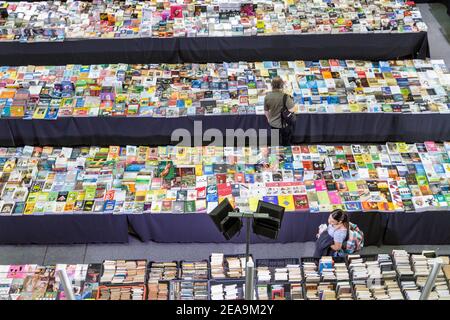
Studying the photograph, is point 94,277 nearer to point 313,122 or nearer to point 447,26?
point 313,122

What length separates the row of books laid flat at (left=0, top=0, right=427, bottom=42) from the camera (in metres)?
11.1

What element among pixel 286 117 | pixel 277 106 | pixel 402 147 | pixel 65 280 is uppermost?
pixel 65 280

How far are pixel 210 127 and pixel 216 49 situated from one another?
243 cm

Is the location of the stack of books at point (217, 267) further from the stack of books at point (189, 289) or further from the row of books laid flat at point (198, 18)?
the row of books laid flat at point (198, 18)

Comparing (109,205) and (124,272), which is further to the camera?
(109,205)

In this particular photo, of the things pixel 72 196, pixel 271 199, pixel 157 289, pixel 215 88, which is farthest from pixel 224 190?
pixel 215 88

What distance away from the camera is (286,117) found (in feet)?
28.9

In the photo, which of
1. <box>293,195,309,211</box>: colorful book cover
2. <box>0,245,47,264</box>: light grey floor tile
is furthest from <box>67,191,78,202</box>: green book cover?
<box>293,195,309,211</box>: colorful book cover

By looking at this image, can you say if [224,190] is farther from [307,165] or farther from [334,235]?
[334,235]

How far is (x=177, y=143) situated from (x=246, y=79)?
172 cm

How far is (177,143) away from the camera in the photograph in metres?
9.59

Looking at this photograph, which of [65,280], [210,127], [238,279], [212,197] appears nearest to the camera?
[65,280]

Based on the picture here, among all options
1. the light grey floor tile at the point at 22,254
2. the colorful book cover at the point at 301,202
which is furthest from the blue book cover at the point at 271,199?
the light grey floor tile at the point at 22,254
